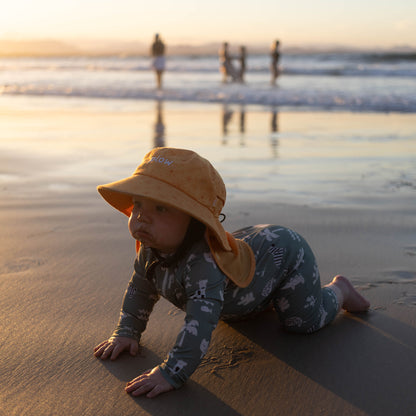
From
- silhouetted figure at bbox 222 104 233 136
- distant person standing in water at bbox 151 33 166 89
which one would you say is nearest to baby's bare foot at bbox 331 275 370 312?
silhouetted figure at bbox 222 104 233 136

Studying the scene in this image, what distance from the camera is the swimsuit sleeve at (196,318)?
1.90 meters

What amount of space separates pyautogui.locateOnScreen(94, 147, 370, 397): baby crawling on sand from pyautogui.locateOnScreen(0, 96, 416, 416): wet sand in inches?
3.1

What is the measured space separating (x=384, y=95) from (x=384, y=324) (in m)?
11.7

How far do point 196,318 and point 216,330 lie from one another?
43cm

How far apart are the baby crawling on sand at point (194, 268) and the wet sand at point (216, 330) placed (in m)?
0.08

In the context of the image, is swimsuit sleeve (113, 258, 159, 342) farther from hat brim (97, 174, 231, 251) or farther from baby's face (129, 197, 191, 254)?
hat brim (97, 174, 231, 251)

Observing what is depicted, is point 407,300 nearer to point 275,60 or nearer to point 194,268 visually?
point 194,268

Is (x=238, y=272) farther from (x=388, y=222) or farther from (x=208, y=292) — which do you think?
(x=388, y=222)

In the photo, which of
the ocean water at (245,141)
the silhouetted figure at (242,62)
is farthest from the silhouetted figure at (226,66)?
the ocean water at (245,141)

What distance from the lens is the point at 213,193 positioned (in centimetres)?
194

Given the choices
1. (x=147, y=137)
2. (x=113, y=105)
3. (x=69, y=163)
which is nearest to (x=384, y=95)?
(x=113, y=105)

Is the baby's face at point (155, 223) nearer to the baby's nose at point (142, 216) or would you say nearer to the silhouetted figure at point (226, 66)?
the baby's nose at point (142, 216)

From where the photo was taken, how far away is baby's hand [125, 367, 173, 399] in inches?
73.4

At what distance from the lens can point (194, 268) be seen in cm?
200
